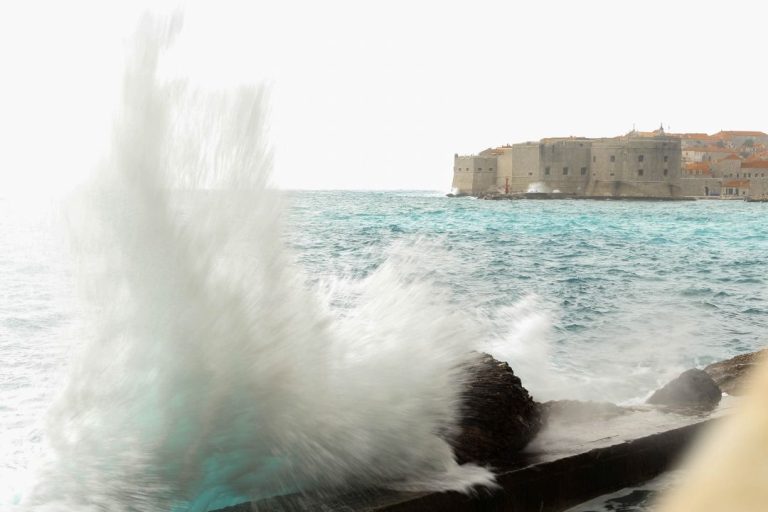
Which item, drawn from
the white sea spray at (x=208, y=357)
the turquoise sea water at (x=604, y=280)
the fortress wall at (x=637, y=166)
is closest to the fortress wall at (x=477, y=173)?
the fortress wall at (x=637, y=166)

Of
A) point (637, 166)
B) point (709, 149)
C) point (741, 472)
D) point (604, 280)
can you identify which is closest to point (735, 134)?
point (709, 149)

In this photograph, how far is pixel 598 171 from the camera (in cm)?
8100

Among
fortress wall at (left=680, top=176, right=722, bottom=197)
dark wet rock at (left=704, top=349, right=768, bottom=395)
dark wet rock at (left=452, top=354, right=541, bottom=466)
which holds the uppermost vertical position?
fortress wall at (left=680, top=176, right=722, bottom=197)

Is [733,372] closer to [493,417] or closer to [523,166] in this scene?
[493,417]

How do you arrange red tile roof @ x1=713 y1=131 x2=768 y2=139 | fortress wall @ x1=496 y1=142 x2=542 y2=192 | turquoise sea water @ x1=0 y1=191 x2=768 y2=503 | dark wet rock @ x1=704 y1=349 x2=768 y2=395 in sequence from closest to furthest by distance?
turquoise sea water @ x1=0 y1=191 x2=768 y2=503, dark wet rock @ x1=704 y1=349 x2=768 y2=395, fortress wall @ x1=496 y1=142 x2=542 y2=192, red tile roof @ x1=713 y1=131 x2=768 y2=139

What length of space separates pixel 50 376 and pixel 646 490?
526 cm

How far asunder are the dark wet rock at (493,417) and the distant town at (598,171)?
7676 centimetres

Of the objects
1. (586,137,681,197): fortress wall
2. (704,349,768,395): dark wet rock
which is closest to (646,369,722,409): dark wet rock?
(704,349,768,395): dark wet rock

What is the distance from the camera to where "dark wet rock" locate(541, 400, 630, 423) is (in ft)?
13.7

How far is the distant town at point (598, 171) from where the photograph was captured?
7900 centimetres

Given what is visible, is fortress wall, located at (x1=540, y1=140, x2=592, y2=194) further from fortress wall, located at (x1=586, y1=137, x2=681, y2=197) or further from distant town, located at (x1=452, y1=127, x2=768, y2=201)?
fortress wall, located at (x1=586, y1=137, x2=681, y2=197)

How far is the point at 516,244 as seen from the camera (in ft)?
110

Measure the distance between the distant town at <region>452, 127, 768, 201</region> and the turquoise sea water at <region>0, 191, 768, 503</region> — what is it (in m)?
40.3

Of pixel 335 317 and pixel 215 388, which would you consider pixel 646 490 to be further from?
pixel 215 388
